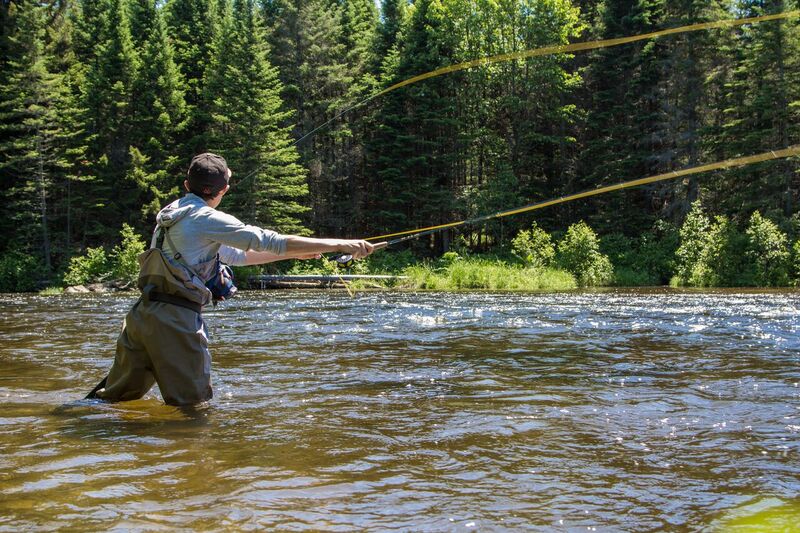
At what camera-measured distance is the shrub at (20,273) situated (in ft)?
98.1

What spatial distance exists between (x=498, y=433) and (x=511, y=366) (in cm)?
275

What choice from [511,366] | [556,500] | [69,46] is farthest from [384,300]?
[69,46]

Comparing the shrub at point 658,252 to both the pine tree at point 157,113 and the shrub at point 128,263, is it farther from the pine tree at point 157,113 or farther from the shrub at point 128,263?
the pine tree at point 157,113

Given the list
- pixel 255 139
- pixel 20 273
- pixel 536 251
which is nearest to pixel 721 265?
pixel 536 251

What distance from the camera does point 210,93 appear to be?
3625cm

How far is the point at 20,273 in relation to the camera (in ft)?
99.3

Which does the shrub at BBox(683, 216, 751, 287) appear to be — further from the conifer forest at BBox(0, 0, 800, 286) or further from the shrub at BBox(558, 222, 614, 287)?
the shrub at BBox(558, 222, 614, 287)

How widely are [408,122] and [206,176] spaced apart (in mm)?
34348

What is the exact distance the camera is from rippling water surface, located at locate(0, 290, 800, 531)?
9.91 feet

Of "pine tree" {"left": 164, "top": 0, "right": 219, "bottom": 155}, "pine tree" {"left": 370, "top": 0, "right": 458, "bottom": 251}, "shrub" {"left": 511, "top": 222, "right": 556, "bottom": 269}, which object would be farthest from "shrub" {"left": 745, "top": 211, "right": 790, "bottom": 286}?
"pine tree" {"left": 164, "top": 0, "right": 219, "bottom": 155}

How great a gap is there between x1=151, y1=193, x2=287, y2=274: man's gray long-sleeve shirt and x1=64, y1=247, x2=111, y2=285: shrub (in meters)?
26.6

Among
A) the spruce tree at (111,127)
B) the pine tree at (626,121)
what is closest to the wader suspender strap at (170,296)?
the pine tree at (626,121)

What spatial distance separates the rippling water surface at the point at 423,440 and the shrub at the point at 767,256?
16.3 m

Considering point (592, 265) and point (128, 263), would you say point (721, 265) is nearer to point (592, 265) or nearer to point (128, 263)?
point (592, 265)
